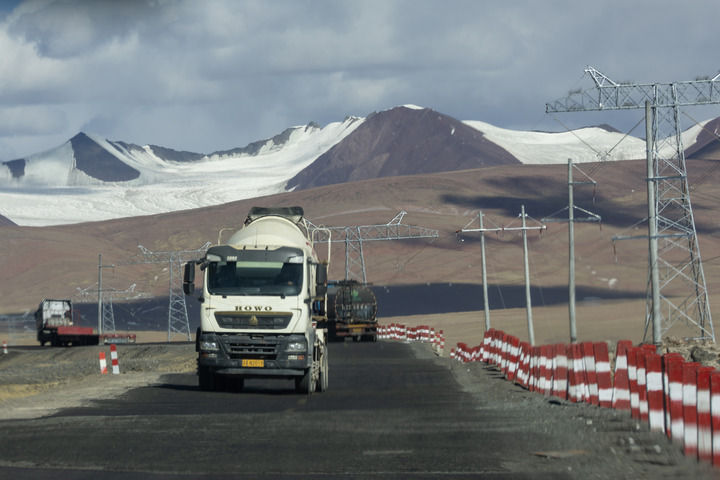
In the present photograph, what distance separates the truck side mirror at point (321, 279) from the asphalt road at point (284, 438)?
2171mm

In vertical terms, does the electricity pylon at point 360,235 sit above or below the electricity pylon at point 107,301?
above

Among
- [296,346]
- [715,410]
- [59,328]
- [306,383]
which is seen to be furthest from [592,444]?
[59,328]

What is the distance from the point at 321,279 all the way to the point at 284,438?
1003 centimetres

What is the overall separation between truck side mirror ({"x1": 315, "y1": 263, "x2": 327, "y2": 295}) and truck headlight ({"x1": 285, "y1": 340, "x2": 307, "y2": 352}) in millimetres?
1250

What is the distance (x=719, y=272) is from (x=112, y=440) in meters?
129

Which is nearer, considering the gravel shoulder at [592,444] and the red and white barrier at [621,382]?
the gravel shoulder at [592,444]

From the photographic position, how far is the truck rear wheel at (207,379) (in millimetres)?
26156

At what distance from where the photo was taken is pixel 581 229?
187 m

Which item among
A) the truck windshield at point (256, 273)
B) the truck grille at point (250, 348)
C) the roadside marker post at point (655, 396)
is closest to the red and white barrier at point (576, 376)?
the roadside marker post at point (655, 396)

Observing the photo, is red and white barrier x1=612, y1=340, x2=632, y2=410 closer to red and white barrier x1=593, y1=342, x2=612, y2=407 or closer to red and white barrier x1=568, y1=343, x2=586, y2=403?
red and white barrier x1=593, y1=342, x2=612, y2=407

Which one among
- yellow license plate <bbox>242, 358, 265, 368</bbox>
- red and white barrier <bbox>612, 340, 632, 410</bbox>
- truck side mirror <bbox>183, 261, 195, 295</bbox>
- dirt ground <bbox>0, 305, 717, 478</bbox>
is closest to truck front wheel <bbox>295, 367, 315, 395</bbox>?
yellow license plate <bbox>242, 358, 265, 368</bbox>

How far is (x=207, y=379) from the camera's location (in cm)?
2628

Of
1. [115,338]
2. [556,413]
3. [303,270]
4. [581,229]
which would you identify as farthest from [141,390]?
[581,229]

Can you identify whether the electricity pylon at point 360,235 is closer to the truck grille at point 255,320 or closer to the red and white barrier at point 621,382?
the truck grille at point 255,320
